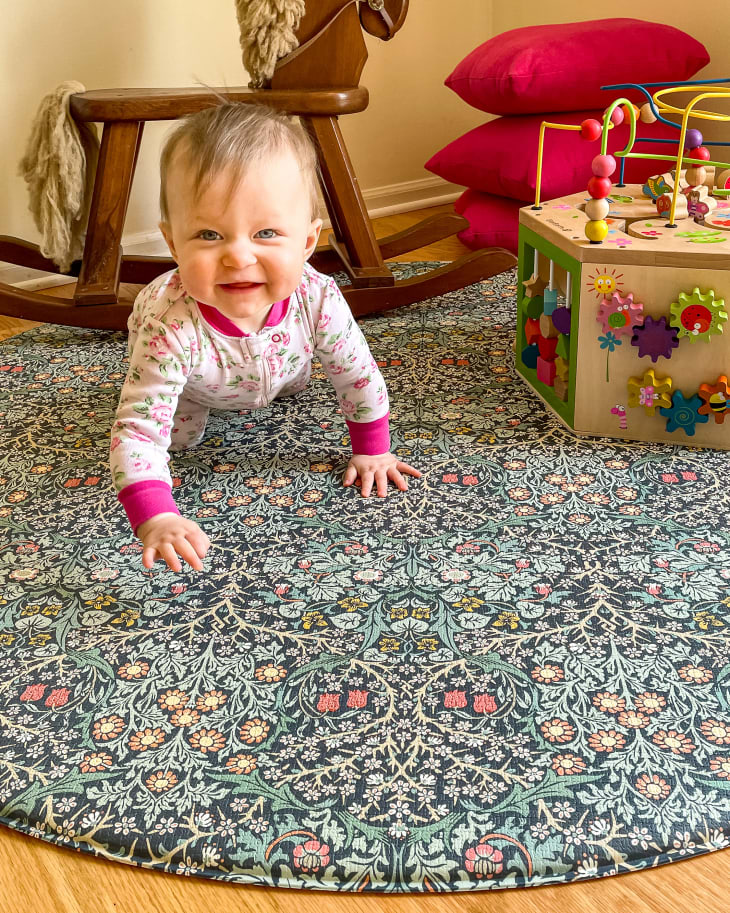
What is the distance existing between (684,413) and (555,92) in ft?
3.71

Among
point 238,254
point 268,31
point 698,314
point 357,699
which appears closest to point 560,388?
point 698,314

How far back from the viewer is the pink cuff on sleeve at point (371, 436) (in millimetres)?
1192

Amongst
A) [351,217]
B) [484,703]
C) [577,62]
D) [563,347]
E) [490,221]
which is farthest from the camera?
[490,221]

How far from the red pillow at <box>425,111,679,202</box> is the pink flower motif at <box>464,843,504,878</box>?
1.62 m

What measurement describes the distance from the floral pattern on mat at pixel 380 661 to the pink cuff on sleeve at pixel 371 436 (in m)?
0.06

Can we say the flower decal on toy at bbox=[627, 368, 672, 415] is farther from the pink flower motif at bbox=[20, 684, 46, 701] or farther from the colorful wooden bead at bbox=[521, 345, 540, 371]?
the pink flower motif at bbox=[20, 684, 46, 701]

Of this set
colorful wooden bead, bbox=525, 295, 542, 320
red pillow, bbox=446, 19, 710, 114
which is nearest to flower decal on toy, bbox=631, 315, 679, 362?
colorful wooden bead, bbox=525, 295, 542, 320

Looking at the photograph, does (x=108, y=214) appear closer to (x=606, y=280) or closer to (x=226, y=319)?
(x=226, y=319)

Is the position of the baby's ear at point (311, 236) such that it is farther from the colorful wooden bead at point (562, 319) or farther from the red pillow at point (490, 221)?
the red pillow at point (490, 221)

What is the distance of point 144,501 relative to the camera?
3.24ft

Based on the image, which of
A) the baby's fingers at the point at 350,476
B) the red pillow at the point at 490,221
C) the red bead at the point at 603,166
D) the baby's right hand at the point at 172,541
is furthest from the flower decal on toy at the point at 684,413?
the red pillow at the point at 490,221

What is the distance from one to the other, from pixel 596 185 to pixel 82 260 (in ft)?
3.34

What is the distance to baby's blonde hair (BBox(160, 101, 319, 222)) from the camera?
3.12ft

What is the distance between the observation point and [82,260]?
174 cm
